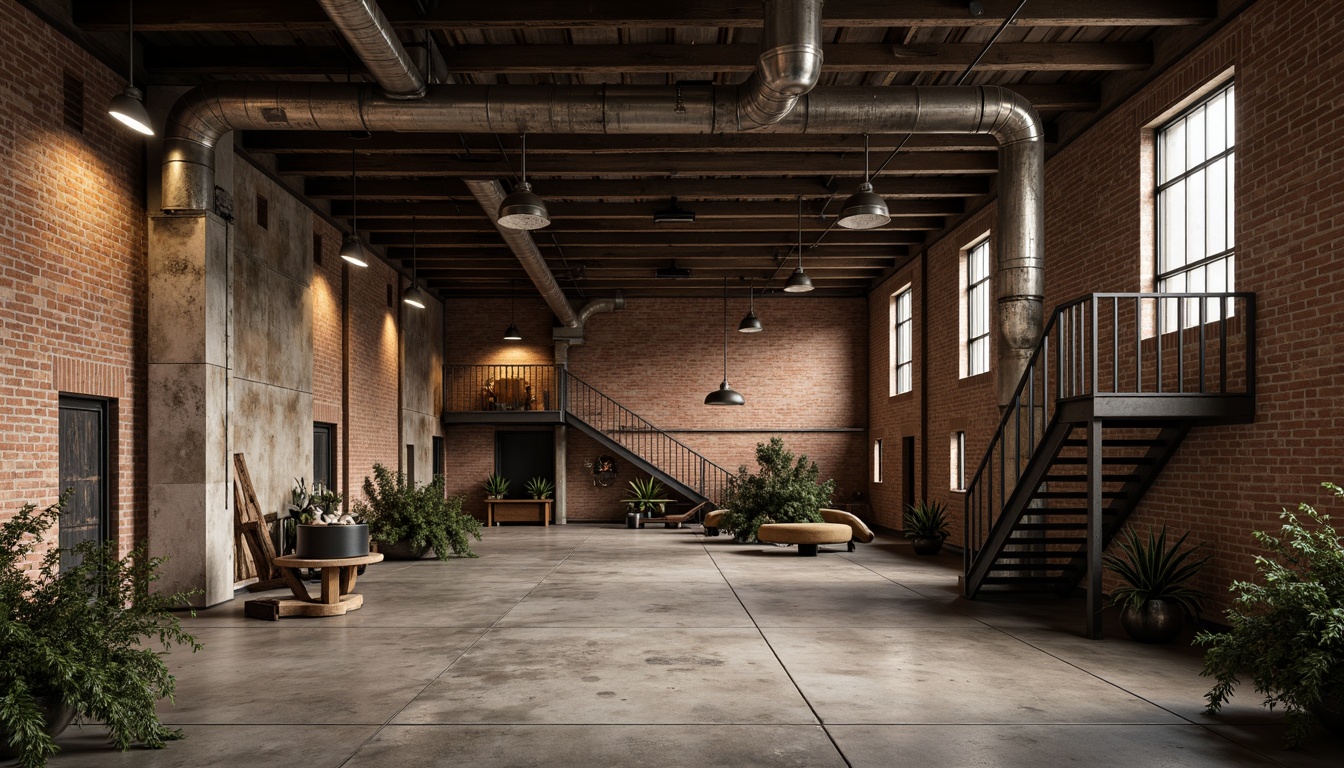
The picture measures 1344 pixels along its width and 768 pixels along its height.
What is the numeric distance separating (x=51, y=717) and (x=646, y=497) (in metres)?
16.8

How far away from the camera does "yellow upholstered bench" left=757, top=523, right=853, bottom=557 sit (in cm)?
1422

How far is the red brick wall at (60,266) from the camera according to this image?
23.7 ft

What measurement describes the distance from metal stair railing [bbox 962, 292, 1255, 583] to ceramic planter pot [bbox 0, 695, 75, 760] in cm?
678

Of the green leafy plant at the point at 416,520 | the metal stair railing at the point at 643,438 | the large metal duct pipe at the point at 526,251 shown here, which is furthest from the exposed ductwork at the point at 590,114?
the metal stair railing at the point at 643,438

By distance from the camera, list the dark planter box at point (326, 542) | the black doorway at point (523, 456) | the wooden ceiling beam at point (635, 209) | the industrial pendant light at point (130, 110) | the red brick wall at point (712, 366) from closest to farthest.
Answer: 1. the industrial pendant light at point (130, 110)
2. the dark planter box at point (326, 542)
3. the wooden ceiling beam at point (635, 209)
4. the red brick wall at point (712, 366)
5. the black doorway at point (523, 456)

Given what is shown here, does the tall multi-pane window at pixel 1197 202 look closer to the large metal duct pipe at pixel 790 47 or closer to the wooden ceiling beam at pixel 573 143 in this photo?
the wooden ceiling beam at pixel 573 143

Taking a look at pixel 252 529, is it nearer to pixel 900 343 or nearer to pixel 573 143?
pixel 573 143

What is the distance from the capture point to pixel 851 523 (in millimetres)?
15438

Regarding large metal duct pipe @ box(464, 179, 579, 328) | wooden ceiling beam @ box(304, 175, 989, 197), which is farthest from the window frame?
large metal duct pipe @ box(464, 179, 579, 328)

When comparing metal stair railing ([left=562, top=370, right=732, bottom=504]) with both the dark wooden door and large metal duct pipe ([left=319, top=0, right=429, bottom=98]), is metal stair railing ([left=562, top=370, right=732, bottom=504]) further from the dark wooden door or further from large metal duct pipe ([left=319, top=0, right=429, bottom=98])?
large metal duct pipe ([left=319, top=0, right=429, bottom=98])

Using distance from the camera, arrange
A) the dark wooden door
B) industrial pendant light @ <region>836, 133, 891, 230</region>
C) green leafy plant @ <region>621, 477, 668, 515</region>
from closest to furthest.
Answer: the dark wooden door, industrial pendant light @ <region>836, 133, 891, 230</region>, green leafy plant @ <region>621, 477, 668, 515</region>

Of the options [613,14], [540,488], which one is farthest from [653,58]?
[540,488]

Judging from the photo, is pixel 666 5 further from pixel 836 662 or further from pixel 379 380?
pixel 379 380

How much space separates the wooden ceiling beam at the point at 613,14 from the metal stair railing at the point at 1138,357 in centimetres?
246
